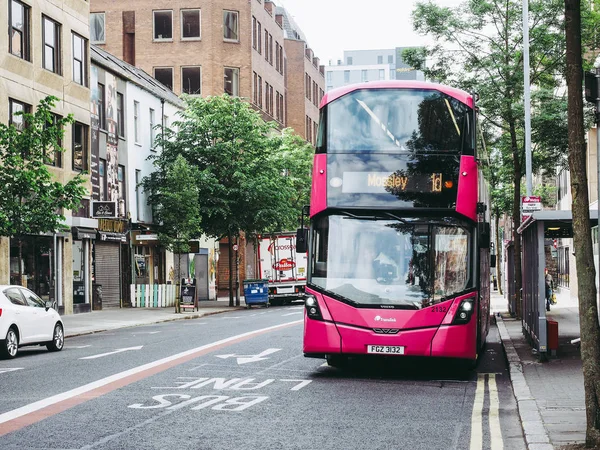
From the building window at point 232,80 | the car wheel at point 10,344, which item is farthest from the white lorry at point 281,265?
the car wheel at point 10,344

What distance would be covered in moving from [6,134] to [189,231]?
16.8 metres

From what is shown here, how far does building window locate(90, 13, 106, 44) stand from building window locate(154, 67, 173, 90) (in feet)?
14.4

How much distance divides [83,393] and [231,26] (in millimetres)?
56836

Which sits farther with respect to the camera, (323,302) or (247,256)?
(247,256)

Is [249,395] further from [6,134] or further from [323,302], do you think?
[6,134]

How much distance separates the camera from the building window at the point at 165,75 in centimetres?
6606

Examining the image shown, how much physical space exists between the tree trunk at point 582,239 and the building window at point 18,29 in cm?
2760

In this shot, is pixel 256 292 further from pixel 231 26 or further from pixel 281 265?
pixel 231 26

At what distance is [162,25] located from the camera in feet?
219

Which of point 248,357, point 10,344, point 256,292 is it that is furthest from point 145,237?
point 248,357

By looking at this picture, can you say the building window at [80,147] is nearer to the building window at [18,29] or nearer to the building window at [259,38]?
the building window at [18,29]

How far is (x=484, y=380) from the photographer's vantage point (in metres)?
15.3

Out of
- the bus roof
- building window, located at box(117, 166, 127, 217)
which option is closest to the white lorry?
building window, located at box(117, 166, 127, 217)

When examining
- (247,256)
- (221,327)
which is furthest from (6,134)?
(247,256)
